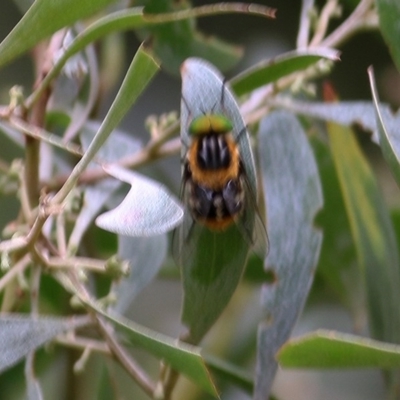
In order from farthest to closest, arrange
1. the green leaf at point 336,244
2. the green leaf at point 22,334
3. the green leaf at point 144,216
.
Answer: the green leaf at point 336,244, the green leaf at point 22,334, the green leaf at point 144,216

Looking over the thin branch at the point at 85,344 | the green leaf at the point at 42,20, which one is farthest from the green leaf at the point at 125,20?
the thin branch at the point at 85,344

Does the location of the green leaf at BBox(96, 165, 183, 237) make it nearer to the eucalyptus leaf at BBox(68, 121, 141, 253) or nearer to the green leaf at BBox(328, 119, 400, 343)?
the eucalyptus leaf at BBox(68, 121, 141, 253)

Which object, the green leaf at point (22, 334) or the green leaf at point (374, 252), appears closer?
the green leaf at point (22, 334)

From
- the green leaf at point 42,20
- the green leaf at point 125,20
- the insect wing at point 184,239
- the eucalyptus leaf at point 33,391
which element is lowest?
the eucalyptus leaf at point 33,391

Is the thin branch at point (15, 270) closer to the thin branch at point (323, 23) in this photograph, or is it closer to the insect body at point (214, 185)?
the insect body at point (214, 185)

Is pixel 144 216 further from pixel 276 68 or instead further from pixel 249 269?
pixel 249 269

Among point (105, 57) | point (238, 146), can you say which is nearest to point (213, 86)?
point (238, 146)
